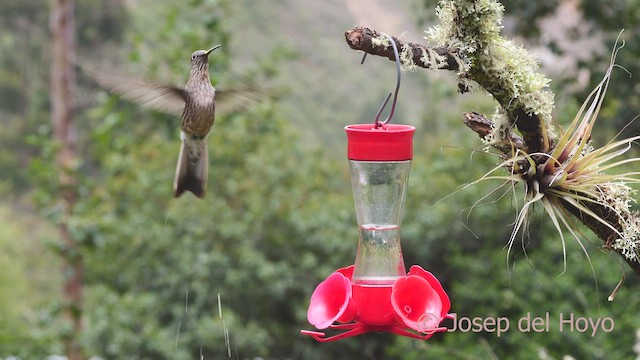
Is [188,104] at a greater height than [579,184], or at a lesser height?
greater

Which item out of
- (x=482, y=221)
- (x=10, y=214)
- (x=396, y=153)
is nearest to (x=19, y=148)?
(x=10, y=214)

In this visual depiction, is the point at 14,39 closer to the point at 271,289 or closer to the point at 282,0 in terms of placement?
the point at 282,0

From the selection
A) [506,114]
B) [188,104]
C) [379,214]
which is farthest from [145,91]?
[506,114]

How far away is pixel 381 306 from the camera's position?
89.4 inches

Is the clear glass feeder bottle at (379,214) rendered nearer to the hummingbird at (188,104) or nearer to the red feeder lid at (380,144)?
the red feeder lid at (380,144)

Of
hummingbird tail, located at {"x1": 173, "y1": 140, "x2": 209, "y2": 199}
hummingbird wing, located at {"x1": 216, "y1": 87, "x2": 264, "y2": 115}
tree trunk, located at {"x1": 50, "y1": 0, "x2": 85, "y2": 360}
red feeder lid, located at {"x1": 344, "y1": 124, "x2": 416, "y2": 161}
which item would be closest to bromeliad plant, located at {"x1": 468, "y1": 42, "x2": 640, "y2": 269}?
red feeder lid, located at {"x1": 344, "y1": 124, "x2": 416, "y2": 161}

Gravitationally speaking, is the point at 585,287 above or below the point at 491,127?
below

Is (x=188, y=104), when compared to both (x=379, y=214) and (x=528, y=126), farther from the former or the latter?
(x=528, y=126)

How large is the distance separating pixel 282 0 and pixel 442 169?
11.7 m

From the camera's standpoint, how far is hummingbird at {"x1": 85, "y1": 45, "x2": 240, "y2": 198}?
2.63m

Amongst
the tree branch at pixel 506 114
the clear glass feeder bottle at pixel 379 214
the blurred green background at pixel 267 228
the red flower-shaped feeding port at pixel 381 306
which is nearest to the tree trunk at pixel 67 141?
the blurred green background at pixel 267 228

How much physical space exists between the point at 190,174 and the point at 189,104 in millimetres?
245

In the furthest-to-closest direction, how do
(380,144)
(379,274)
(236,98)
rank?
(236,98)
(379,274)
(380,144)

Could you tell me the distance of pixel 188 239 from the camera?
6738mm
